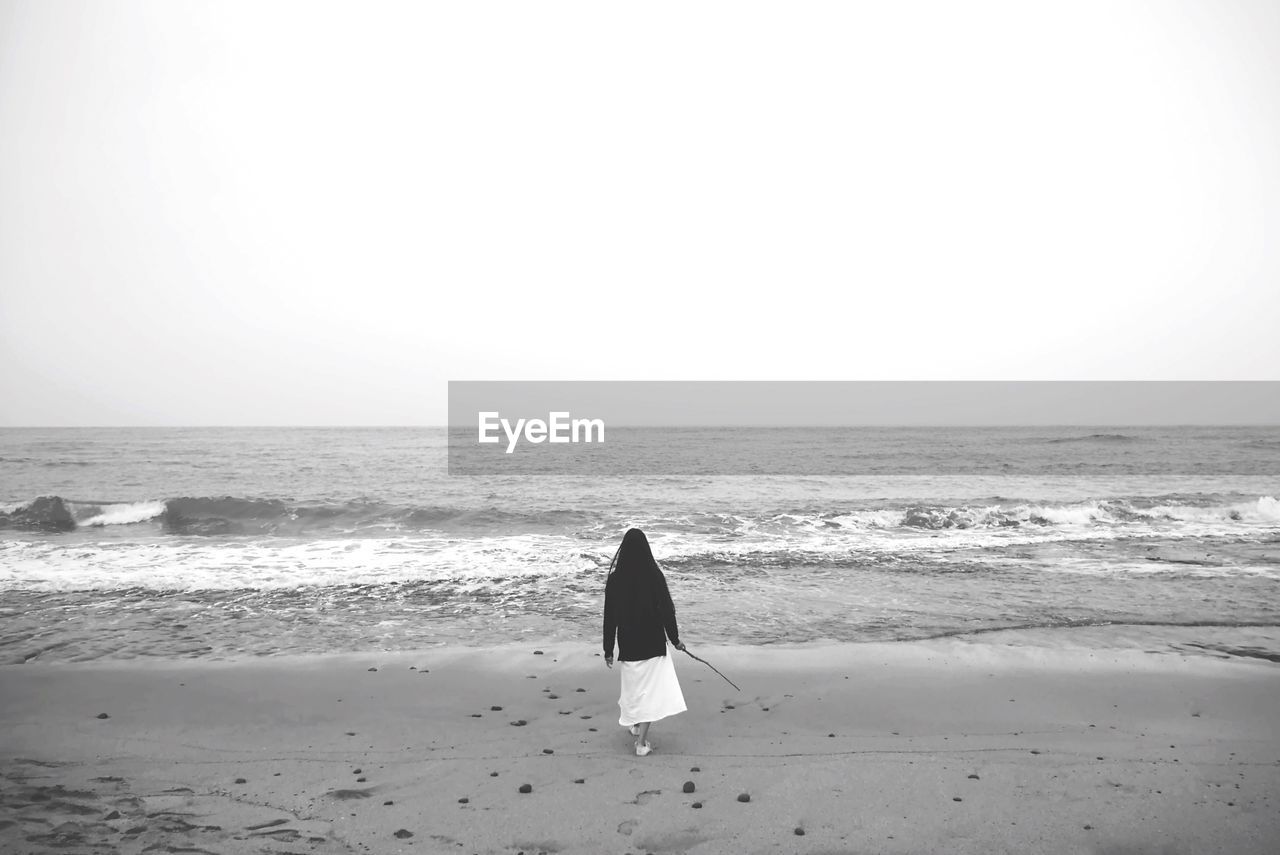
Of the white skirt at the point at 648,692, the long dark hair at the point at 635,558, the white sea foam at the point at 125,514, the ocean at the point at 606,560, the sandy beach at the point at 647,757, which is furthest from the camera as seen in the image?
the white sea foam at the point at 125,514

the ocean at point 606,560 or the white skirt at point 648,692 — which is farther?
the ocean at point 606,560

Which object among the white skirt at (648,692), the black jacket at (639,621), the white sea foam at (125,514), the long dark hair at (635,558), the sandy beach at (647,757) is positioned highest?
the long dark hair at (635,558)

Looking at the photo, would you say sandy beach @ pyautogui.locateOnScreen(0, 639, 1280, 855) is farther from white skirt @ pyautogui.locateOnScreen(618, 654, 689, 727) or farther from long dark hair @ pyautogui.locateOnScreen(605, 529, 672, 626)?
long dark hair @ pyautogui.locateOnScreen(605, 529, 672, 626)

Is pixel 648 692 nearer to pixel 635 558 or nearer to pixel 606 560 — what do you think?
pixel 635 558

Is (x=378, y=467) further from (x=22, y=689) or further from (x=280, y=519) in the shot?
(x=22, y=689)

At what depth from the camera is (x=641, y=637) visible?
5527mm

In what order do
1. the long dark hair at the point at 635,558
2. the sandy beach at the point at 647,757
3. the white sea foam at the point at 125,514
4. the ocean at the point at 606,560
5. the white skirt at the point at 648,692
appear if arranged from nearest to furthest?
the sandy beach at the point at 647,757
the white skirt at the point at 648,692
the long dark hair at the point at 635,558
the ocean at the point at 606,560
the white sea foam at the point at 125,514

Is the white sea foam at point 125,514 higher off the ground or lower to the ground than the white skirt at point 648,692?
lower

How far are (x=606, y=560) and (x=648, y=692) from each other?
8248mm

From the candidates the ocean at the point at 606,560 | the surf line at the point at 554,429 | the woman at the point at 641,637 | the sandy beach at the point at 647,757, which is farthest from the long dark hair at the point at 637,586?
the surf line at the point at 554,429

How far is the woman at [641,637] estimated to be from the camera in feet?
18.0

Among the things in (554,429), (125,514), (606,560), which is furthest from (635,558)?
(554,429)

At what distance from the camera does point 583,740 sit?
5.63 metres

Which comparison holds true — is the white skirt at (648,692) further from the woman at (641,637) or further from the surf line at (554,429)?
the surf line at (554,429)
